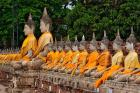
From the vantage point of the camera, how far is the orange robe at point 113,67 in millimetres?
10047

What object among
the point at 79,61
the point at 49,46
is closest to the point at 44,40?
the point at 49,46

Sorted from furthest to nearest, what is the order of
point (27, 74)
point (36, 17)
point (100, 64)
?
point (36, 17)
point (27, 74)
point (100, 64)

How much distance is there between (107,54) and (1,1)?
105 feet

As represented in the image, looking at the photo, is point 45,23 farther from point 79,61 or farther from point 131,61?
point 131,61

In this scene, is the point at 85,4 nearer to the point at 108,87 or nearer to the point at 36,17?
the point at 36,17

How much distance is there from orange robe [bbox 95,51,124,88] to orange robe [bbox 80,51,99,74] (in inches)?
41.8

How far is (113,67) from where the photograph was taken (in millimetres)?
10594

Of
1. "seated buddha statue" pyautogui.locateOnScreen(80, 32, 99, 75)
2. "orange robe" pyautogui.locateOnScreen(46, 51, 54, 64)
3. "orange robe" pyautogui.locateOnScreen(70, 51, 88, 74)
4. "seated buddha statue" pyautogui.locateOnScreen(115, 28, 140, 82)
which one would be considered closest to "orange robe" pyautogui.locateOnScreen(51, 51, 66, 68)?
"orange robe" pyautogui.locateOnScreen(46, 51, 54, 64)

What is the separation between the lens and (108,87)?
31.7ft

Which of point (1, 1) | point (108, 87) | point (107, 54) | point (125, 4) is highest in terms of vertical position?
point (1, 1)

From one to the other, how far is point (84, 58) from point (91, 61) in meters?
0.55

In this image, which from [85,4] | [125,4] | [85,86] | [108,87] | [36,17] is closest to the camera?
[108,87]

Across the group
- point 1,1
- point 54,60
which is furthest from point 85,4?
point 54,60

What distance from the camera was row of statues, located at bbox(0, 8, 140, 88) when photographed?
10219 millimetres
